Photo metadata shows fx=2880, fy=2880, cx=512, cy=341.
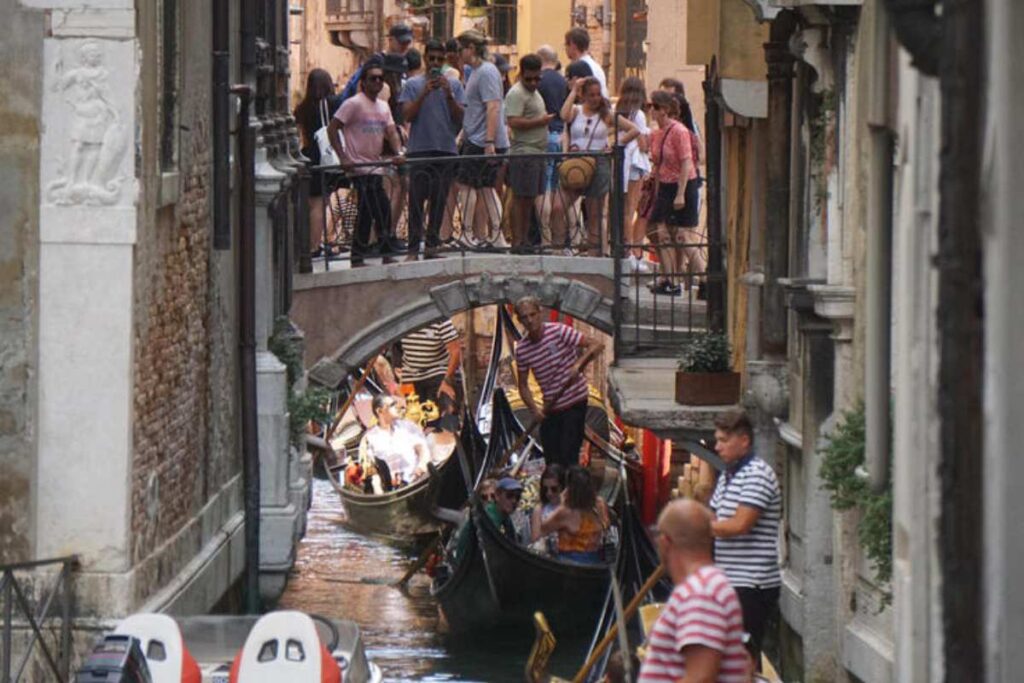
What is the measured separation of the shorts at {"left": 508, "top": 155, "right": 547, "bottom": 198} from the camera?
55.8 feet

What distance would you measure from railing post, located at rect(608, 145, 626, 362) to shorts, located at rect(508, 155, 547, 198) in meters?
0.45

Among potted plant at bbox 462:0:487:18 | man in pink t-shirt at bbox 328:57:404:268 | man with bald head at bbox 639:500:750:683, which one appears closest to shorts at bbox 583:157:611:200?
man in pink t-shirt at bbox 328:57:404:268

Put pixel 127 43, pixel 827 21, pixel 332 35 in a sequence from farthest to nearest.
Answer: pixel 332 35
pixel 827 21
pixel 127 43

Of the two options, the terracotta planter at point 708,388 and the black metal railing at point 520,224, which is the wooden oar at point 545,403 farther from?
the terracotta planter at point 708,388

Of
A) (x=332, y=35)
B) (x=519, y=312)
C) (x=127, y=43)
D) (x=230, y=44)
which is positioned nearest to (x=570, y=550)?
(x=519, y=312)

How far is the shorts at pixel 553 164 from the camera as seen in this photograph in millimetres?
17141

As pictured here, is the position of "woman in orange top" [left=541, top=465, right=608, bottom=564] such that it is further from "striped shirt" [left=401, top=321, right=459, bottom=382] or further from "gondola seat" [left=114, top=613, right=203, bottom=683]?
"striped shirt" [left=401, top=321, right=459, bottom=382]

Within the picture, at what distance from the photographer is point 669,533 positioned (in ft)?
21.0

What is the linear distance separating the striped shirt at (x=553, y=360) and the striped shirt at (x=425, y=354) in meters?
11.7

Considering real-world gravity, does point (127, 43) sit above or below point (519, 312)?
above

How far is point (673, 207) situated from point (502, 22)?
15.8 m

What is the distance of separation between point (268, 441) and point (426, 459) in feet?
29.5

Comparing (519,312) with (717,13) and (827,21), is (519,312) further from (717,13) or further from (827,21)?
(827,21)

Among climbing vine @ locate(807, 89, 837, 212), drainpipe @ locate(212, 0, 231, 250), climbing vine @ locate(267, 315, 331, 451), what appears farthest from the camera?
climbing vine @ locate(267, 315, 331, 451)
